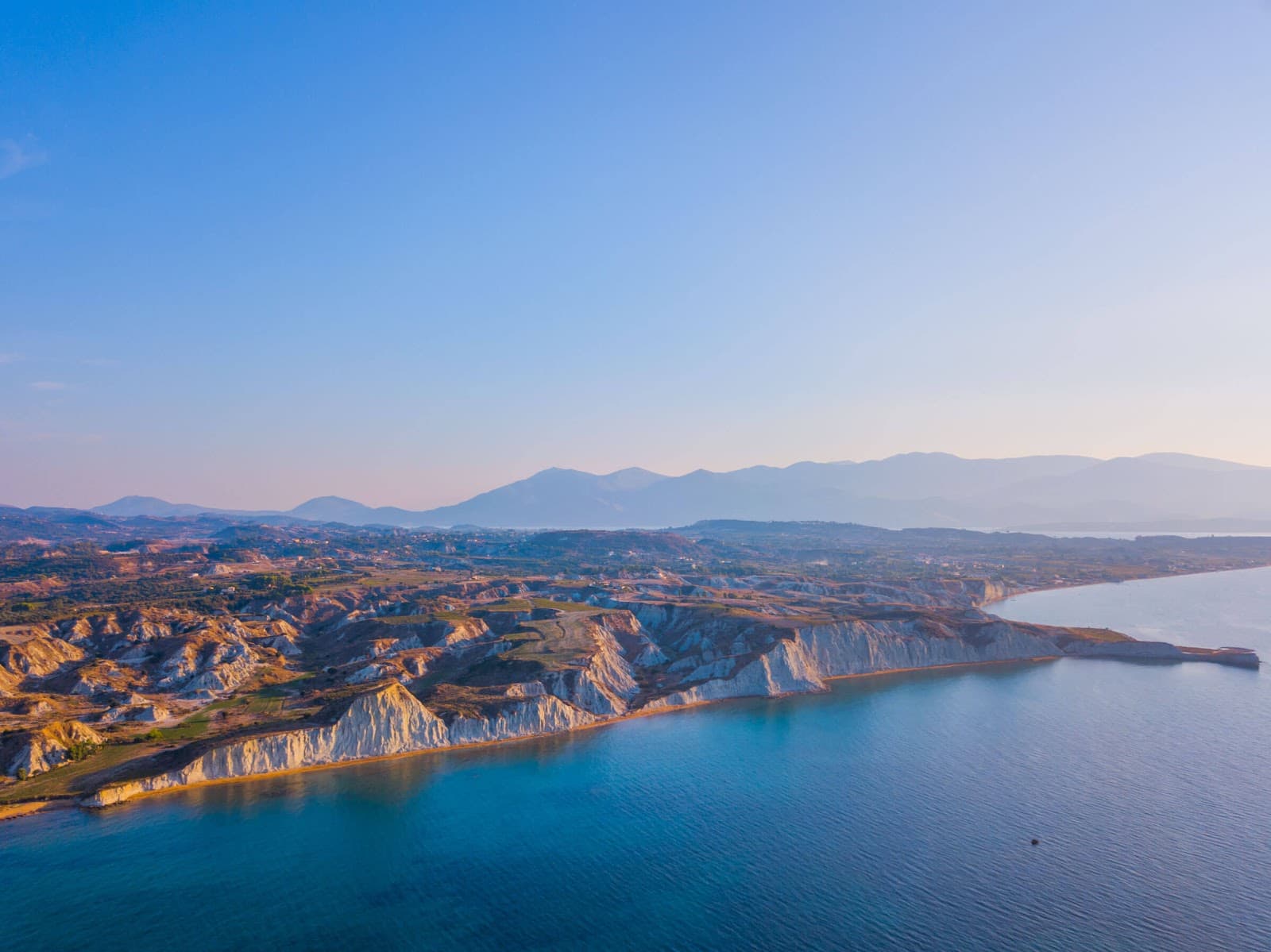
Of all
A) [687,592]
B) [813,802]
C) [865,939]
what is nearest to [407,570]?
[687,592]

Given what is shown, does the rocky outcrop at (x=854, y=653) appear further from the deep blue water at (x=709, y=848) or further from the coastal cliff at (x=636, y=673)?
the deep blue water at (x=709, y=848)

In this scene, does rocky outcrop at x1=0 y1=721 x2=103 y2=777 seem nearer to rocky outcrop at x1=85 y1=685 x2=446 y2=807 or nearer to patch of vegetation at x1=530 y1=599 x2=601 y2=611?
rocky outcrop at x1=85 y1=685 x2=446 y2=807

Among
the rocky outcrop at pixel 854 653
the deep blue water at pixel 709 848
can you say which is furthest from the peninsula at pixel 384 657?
the deep blue water at pixel 709 848

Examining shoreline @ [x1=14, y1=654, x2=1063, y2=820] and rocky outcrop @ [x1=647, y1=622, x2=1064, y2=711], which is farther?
rocky outcrop @ [x1=647, y1=622, x2=1064, y2=711]

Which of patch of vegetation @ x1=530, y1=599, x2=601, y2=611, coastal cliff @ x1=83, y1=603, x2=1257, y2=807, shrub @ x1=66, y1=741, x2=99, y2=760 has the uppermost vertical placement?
patch of vegetation @ x1=530, y1=599, x2=601, y2=611

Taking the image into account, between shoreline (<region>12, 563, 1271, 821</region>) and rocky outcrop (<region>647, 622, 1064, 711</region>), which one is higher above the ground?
rocky outcrop (<region>647, 622, 1064, 711</region>)

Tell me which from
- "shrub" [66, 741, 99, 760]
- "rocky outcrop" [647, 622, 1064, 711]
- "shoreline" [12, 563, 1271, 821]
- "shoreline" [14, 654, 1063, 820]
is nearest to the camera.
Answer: "shoreline" [12, 563, 1271, 821]

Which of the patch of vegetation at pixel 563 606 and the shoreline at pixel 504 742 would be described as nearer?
the shoreline at pixel 504 742

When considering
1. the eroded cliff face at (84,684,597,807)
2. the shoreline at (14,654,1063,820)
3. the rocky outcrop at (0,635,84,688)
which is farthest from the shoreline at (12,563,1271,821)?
the rocky outcrop at (0,635,84,688)

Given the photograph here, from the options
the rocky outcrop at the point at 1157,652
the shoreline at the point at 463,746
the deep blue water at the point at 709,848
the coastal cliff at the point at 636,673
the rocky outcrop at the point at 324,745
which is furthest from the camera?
the rocky outcrop at the point at 1157,652

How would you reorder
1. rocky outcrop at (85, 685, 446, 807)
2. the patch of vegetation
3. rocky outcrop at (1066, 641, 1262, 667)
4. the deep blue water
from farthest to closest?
the patch of vegetation, rocky outcrop at (1066, 641, 1262, 667), rocky outcrop at (85, 685, 446, 807), the deep blue water
